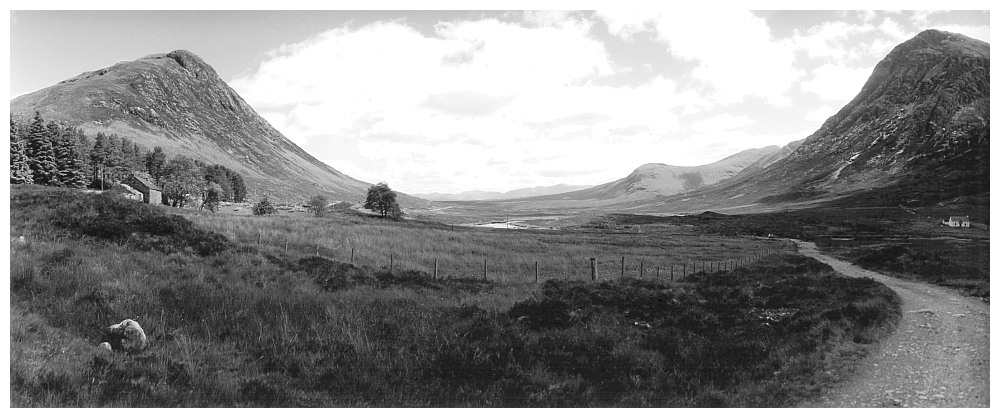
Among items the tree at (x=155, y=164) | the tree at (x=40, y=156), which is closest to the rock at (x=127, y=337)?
the tree at (x=40, y=156)

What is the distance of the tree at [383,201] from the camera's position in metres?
91.7

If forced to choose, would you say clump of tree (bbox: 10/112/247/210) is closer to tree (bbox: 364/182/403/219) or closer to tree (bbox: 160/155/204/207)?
tree (bbox: 160/155/204/207)

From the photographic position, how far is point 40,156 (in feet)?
204

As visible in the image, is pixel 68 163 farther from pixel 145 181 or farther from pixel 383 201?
pixel 383 201

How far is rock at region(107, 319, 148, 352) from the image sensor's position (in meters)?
8.23

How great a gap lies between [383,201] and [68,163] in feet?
156

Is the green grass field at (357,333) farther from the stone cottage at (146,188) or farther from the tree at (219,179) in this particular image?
the tree at (219,179)

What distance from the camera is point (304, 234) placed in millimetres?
33031

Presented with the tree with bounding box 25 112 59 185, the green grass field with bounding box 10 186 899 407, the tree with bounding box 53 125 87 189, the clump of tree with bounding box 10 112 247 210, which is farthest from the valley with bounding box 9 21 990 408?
the tree with bounding box 53 125 87 189

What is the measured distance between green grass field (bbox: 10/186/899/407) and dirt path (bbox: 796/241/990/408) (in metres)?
0.45

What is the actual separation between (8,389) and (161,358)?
2.15m

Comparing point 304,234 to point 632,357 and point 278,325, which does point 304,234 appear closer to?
point 278,325

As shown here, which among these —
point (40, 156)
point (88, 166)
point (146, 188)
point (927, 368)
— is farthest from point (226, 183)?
point (927, 368)

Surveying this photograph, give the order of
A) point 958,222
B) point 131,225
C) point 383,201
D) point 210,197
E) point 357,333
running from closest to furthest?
1. point 357,333
2. point 131,225
3. point 958,222
4. point 210,197
5. point 383,201
